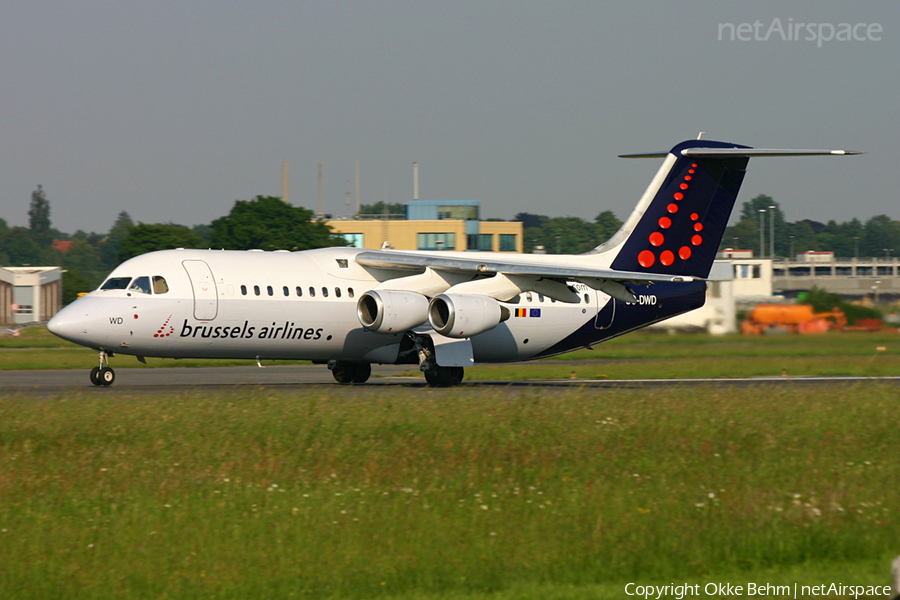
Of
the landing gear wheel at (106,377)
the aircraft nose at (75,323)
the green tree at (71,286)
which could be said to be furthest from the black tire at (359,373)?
the green tree at (71,286)

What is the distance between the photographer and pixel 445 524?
9453mm

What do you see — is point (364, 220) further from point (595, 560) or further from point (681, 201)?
point (595, 560)

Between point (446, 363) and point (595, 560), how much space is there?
15876mm

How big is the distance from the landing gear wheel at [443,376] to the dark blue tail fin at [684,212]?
20.2 ft

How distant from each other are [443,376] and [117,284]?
832 centimetres

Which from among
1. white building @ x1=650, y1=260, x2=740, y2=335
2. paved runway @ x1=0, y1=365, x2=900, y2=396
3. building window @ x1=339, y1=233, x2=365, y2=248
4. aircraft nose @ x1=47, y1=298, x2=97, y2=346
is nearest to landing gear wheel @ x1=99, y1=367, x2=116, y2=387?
paved runway @ x1=0, y1=365, x2=900, y2=396

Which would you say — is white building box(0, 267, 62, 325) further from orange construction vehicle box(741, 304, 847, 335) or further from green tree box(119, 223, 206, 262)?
orange construction vehicle box(741, 304, 847, 335)

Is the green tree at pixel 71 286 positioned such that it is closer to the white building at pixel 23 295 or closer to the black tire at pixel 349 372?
the white building at pixel 23 295

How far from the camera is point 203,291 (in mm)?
22766

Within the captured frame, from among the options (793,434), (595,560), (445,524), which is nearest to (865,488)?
(793,434)

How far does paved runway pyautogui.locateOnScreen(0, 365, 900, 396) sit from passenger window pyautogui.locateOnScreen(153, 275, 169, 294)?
2.29 m

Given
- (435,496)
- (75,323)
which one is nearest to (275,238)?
(75,323)

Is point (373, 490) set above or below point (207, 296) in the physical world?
below

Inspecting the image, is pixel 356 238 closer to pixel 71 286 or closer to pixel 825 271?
pixel 71 286
